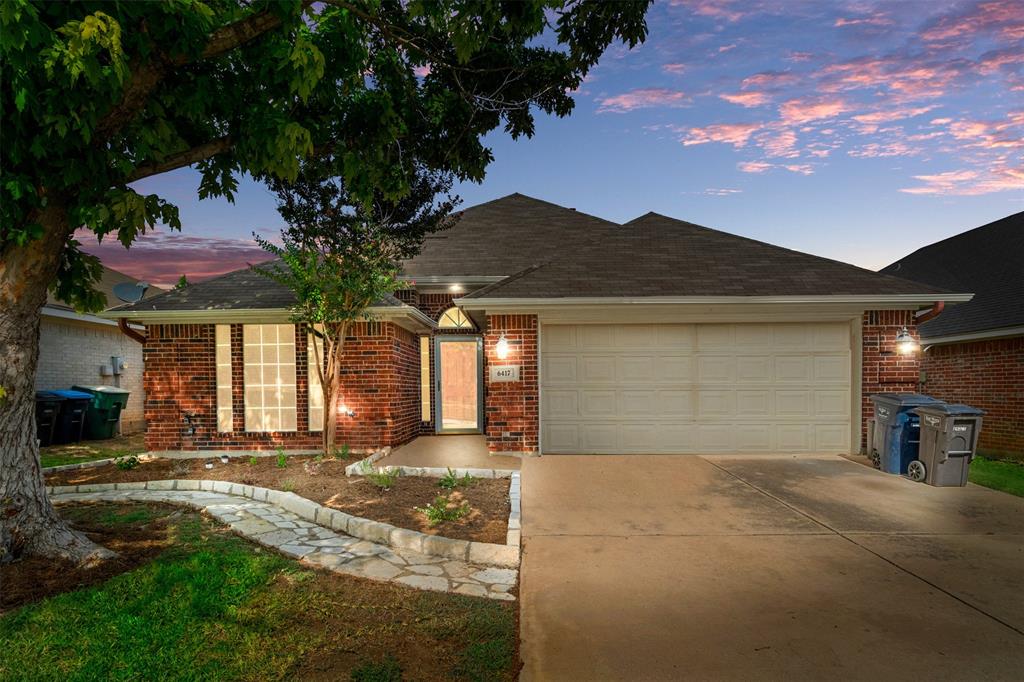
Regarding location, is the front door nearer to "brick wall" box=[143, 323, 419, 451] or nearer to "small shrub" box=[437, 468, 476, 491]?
"brick wall" box=[143, 323, 419, 451]

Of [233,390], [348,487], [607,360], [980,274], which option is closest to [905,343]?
[607,360]

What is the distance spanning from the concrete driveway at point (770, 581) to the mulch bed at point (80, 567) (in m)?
3.38

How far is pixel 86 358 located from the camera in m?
14.9

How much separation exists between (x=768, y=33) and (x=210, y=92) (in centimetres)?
727

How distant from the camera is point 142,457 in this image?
395 inches

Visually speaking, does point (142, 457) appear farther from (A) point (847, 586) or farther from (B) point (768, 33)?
(B) point (768, 33)

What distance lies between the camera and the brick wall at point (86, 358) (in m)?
13.7

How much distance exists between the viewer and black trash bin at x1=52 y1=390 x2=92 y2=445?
1282cm

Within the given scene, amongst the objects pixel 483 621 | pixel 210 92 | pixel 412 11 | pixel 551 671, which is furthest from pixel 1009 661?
pixel 210 92

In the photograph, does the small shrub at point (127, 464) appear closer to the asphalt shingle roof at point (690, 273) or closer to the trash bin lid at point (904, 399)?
the asphalt shingle roof at point (690, 273)

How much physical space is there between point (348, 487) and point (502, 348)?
356cm

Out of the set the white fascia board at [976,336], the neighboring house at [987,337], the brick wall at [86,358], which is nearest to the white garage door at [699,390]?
the white fascia board at [976,336]

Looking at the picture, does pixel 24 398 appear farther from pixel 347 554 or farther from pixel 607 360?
pixel 607 360

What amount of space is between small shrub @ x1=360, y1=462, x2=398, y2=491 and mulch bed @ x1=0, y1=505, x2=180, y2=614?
2394 millimetres
